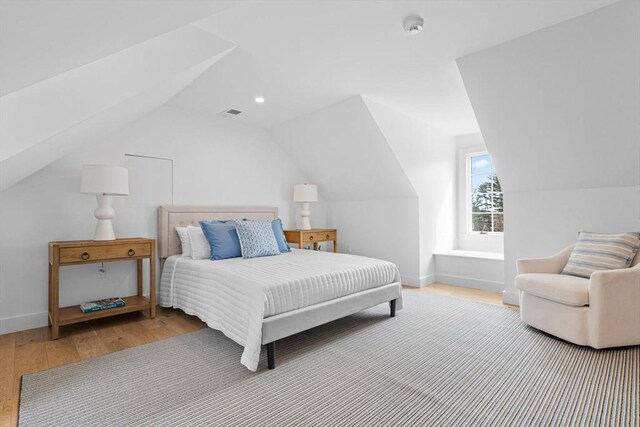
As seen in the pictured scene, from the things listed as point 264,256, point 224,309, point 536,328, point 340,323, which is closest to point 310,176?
point 264,256

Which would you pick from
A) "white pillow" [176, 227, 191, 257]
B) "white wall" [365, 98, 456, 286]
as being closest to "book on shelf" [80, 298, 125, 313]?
"white pillow" [176, 227, 191, 257]

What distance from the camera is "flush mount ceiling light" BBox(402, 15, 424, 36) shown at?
Answer: 2096 millimetres

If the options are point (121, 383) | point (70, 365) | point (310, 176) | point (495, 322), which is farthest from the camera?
A: point (310, 176)

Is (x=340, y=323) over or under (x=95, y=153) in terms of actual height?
under

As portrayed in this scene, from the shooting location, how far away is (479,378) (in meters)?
1.96

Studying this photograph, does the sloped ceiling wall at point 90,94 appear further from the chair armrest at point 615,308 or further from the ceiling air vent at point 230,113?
the chair armrest at point 615,308

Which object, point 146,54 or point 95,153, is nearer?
point 146,54

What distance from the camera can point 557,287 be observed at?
2514 mm

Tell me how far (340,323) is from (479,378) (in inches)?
51.0

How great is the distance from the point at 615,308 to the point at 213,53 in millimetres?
3541

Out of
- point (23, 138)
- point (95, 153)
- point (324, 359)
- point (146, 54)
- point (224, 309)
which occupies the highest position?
point (146, 54)

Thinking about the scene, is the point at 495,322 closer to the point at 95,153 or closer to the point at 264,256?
the point at 264,256

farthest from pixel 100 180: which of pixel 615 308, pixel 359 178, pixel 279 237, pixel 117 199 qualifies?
pixel 615 308

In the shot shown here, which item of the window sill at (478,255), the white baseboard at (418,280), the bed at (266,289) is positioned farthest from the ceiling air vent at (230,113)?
the window sill at (478,255)
